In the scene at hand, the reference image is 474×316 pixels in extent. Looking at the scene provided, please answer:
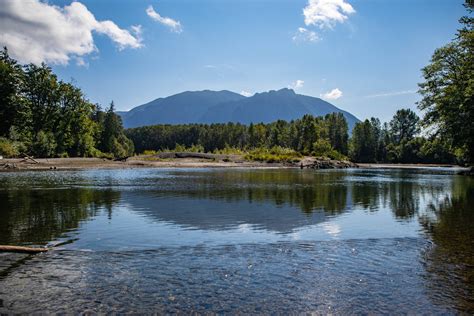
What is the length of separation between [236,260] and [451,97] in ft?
159

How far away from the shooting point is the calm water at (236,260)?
8047mm

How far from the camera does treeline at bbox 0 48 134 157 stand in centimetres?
7256

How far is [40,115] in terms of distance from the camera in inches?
3177

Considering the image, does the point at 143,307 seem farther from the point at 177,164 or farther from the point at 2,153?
the point at 177,164

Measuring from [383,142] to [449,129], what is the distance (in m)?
117

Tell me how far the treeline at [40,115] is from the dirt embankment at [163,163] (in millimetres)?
5818

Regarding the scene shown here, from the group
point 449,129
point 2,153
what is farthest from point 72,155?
point 449,129

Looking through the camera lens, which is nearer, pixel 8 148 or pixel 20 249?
pixel 20 249

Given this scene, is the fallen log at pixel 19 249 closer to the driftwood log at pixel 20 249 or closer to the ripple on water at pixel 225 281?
the driftwood log at pixel 20 249

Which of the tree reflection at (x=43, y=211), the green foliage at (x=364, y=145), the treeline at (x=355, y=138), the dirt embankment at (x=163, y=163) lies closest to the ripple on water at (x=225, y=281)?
the tree reflection at (x=43, y=211)

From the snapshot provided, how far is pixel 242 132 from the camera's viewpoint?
180 metres

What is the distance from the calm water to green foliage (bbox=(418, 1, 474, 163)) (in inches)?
1252

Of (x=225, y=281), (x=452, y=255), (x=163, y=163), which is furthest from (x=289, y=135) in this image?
(x=225, y=281)

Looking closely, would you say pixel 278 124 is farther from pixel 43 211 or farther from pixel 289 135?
pixel 43 211
